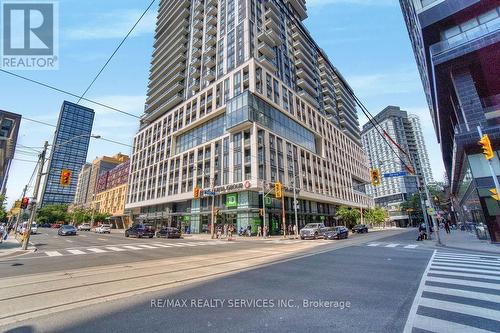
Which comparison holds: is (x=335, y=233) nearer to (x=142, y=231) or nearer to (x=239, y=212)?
(x=239, y=212)

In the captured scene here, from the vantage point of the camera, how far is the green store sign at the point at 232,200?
39406mm

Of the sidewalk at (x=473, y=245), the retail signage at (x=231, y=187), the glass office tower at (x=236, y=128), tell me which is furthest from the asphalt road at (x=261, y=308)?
the retail signage at (x=231, y=187)

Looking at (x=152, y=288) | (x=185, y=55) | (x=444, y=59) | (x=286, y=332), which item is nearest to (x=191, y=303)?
(x=152, y=288)

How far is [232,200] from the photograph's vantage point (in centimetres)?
4000

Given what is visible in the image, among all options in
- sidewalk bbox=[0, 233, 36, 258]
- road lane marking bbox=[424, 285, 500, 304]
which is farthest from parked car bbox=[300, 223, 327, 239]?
sidewalk bbox=[0, 233, 36, 258]

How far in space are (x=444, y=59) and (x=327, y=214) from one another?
42576mm

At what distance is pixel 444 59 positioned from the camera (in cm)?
1977

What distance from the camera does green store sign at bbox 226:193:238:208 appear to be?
39406 mm

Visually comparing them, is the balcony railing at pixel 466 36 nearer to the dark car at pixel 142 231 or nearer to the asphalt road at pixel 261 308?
the asphalt road at pixel 261 308

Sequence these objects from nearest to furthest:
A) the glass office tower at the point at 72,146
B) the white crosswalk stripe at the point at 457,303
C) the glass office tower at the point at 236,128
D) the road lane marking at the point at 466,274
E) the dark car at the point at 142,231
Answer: the white crosswalk stripe at the point at 457,303
the road lane marking at the point at 466,274
the dark car at the point at 142,231
the glass office tower at the point at 236,128
the glass office tower at the point at 72,146

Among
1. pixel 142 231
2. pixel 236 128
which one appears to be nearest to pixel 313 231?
pixel 236 128

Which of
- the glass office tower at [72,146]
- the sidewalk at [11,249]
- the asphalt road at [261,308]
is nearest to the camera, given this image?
the asphalt road at [261,308]

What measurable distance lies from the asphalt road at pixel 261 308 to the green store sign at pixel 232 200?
31.6m

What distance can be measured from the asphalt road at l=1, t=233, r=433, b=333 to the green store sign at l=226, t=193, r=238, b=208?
31.6m
